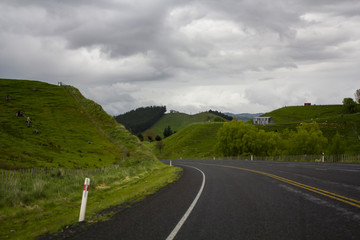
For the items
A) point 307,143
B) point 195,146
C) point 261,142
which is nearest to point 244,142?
point 261,142

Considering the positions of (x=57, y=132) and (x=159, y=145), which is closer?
(x=57, y=132)

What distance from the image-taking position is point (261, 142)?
91.5 metres

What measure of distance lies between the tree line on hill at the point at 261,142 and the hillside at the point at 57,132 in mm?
45035

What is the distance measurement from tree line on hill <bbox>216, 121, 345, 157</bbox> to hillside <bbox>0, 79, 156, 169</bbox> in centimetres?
4504

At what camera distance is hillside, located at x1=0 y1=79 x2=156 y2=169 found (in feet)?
98.4

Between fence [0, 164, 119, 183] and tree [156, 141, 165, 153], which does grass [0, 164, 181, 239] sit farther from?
tree [156, 141, 165, 153]

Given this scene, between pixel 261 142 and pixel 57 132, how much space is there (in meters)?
66.4

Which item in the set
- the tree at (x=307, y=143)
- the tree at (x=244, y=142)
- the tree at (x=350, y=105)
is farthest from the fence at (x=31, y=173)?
the tree at (x=350, y=105)

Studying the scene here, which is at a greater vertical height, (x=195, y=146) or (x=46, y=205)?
(x=195, y=146)

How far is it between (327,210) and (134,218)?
5.40 metres

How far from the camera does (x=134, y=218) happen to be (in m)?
7.76

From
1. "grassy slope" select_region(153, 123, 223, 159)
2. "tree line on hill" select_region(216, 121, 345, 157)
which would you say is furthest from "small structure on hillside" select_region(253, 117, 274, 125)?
"tree line on hill" select_region(216, 121, 345, 157)

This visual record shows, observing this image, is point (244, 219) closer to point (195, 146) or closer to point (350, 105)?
point (195, 146)

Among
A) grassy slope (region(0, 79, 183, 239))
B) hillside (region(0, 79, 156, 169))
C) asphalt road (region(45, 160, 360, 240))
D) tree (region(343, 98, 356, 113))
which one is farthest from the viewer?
tree (region(343, 98, 356, 113))
